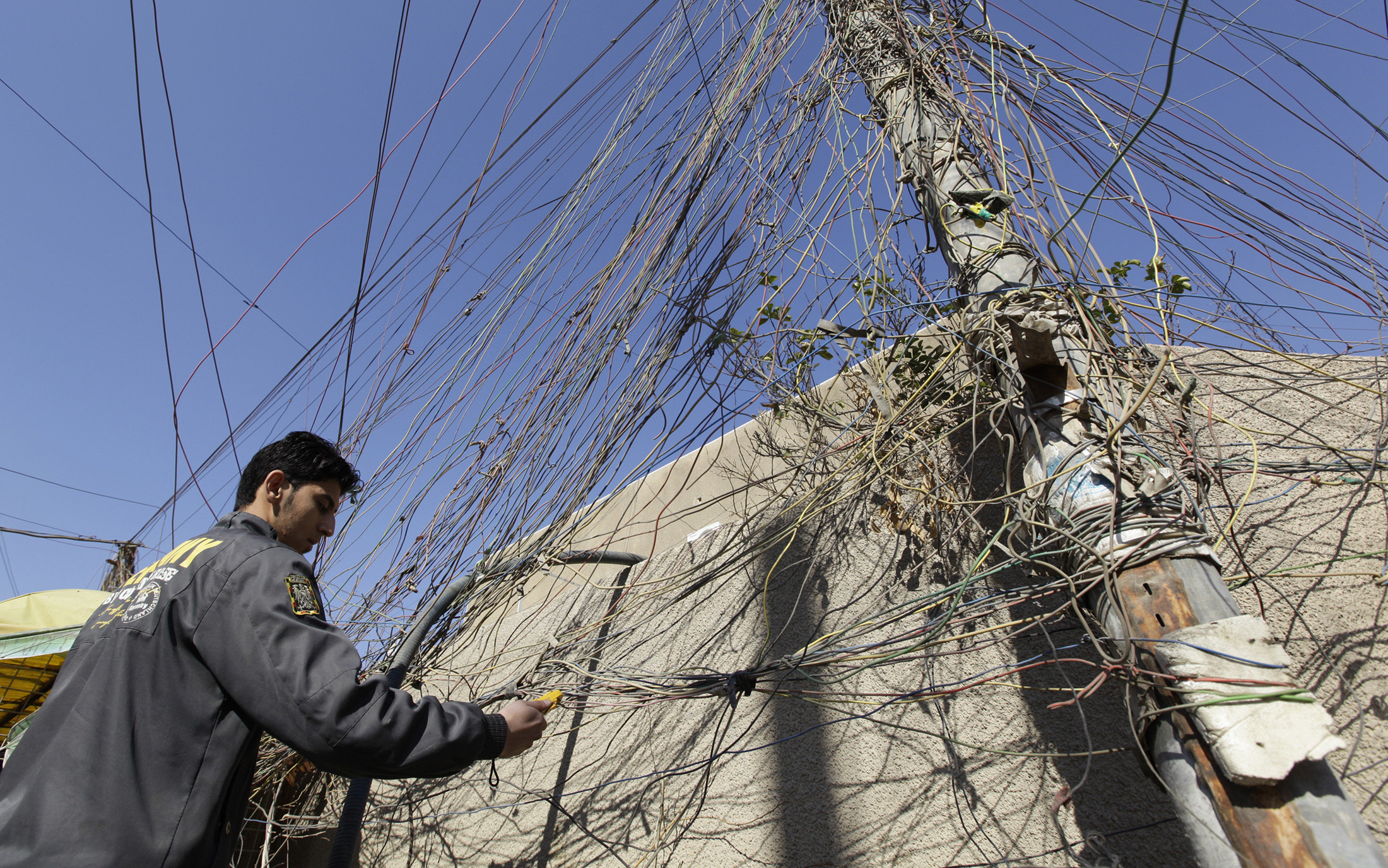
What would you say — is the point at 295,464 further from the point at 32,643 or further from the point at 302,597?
the point at 32,643

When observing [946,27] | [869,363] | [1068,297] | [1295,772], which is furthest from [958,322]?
[946,27]

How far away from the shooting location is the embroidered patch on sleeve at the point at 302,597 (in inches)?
55.2

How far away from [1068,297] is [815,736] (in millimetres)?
1493

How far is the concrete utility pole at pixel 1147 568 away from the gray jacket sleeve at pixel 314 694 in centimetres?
128

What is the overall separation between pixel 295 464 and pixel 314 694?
2.69ft

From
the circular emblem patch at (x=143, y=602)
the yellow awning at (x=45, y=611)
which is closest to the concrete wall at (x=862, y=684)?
the circular emblem patch at (x=143, y=602)

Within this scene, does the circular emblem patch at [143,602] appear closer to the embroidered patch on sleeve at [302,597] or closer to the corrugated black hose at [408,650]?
the embroidered patch on sleeve at [302,597]

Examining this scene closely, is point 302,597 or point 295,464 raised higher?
point 295,464

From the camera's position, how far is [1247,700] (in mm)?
1103

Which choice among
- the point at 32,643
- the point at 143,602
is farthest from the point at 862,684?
the point at 32,643

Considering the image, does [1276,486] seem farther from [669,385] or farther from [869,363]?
[669,385]

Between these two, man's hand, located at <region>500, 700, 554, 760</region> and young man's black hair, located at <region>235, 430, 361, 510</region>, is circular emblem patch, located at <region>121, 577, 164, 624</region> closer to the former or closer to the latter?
young man's black hair, located at <region>235, 430, 361, 510</region>

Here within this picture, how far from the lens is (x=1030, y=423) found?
1656 mm

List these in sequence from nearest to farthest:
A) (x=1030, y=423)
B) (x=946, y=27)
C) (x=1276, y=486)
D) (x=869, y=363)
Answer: (x=1030, y=423)
(x=1276, y=486)
(x=869, y=363)
(x=946, y=27)
